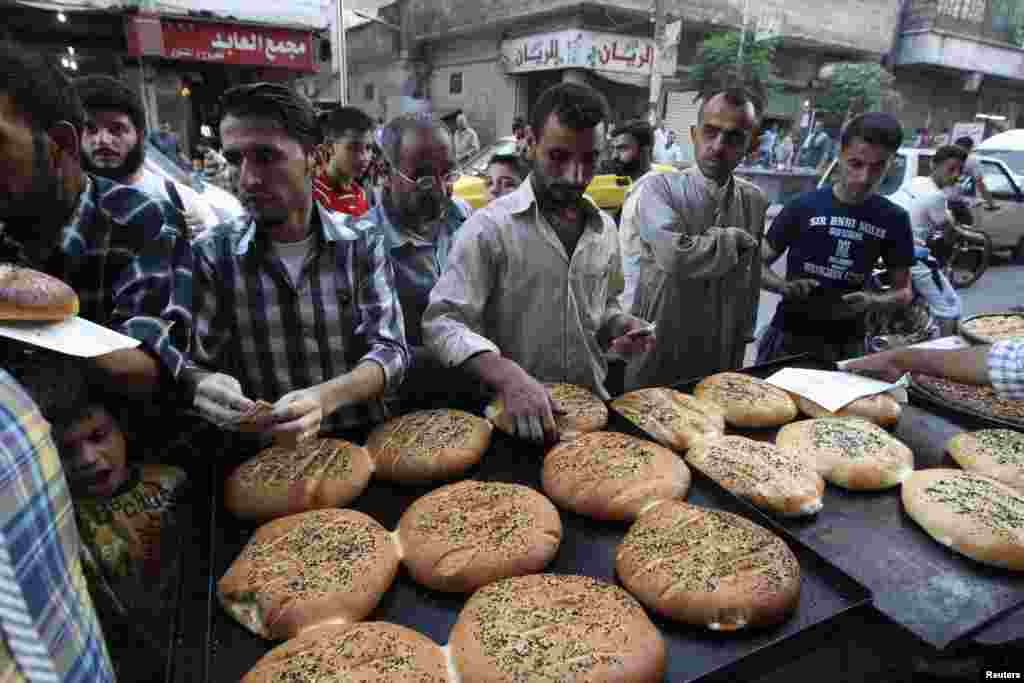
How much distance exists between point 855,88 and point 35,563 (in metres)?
23.8

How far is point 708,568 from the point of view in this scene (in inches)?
53.9

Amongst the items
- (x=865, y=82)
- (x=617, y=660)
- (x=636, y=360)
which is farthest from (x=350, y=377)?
→ (x=865, y=82)

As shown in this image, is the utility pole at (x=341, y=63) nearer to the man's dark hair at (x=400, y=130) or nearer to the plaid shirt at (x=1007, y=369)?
the man's dark hair at (x=400, y=130)

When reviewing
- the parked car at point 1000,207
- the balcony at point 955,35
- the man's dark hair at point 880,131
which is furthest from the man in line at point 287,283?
the balcony at point 955,35

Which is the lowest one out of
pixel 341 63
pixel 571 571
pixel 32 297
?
pixel 571 571

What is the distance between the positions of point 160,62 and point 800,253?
1412cm

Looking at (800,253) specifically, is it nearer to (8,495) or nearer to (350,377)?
(350,377)

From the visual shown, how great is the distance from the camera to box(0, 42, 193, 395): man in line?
45.8 inches

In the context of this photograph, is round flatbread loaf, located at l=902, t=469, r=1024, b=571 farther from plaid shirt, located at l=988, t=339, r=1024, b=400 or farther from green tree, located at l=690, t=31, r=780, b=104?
green tree, located at l=690, t=31, r=780, b=104

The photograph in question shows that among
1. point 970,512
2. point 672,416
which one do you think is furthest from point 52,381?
point 970,512

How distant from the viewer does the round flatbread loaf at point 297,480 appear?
5.19 feet

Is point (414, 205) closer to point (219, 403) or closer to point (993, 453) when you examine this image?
point (219, 403)

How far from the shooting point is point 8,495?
29.7 inches

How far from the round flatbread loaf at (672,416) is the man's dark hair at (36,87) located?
1833 millimetres
